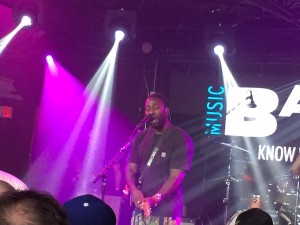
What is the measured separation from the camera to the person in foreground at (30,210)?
1.26m

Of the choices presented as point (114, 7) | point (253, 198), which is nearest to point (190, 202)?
point (253, 198)

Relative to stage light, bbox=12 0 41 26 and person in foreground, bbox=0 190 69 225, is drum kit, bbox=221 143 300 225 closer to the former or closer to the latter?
stage light, bbox=12 0 41 26

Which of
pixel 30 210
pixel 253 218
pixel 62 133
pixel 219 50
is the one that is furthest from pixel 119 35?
pixel 30 210

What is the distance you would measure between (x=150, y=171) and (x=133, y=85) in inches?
137

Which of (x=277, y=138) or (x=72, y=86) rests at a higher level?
(x=72, y=86)

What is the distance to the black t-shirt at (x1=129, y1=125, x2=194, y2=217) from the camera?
18.1ft

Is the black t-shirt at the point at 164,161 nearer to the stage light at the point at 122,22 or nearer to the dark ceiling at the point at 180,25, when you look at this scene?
the stage light at the point at 122,22

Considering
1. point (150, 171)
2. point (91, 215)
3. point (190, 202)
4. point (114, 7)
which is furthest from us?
point (190, 202)

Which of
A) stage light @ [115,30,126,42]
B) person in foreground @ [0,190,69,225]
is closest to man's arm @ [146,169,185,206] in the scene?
stage light @ [115,30,126,42]

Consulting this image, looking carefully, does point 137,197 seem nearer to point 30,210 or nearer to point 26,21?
point 26,21

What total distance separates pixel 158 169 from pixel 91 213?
12.5 ft

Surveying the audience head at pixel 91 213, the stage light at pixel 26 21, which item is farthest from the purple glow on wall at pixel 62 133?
the audience head at pixel 91 213

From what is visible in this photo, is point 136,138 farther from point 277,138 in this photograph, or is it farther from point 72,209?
point 72,209

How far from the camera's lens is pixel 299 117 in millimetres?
8406
